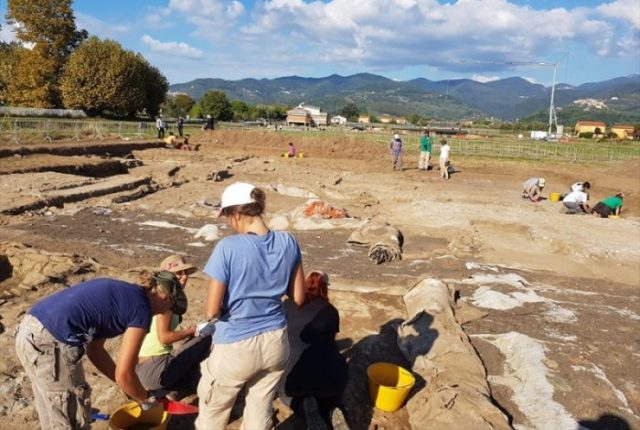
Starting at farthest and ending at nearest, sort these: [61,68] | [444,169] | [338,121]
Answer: [338,121]
[61,68]
[444,169]

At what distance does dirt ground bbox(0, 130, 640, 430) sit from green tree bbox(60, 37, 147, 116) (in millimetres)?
26954

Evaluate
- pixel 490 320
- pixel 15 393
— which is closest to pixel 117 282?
pixel 15 393

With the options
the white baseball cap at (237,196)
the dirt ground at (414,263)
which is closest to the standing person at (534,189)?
the dirt ground at (414,263)

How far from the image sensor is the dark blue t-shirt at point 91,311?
104 inches

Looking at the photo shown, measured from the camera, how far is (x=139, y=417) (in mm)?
3361

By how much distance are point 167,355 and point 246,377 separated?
135cm

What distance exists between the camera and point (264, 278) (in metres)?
2.61

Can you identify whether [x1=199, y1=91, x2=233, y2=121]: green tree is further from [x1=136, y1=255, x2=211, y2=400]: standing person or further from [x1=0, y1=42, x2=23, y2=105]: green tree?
[x1=136, y1=255, x2=211, y2=400]: standing person

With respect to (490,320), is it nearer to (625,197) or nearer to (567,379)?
(567,379)

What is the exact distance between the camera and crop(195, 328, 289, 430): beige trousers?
8.51 ft

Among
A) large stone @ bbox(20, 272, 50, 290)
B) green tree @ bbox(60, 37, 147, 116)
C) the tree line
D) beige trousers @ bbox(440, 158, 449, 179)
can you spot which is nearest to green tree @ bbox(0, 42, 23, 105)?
the tree line

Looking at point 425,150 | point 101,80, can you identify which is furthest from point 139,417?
point 101,80

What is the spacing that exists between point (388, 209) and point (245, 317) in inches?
401

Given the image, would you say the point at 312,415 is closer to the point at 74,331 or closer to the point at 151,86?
the point at 74,331
